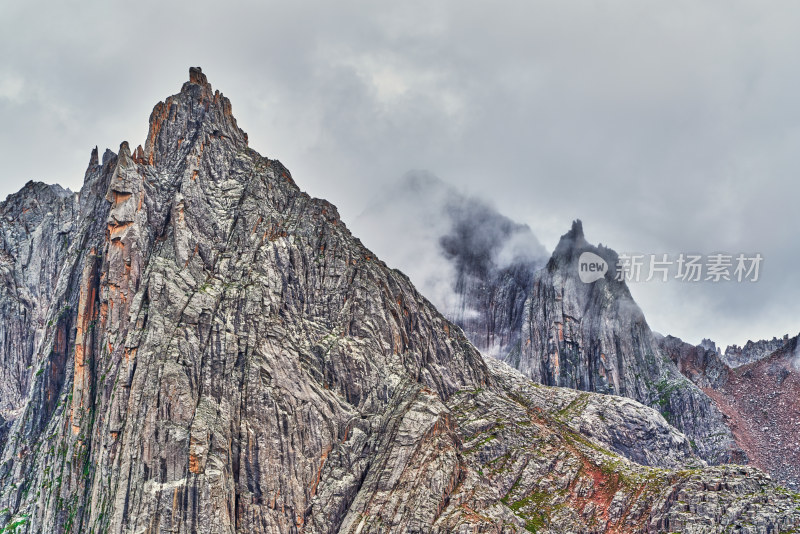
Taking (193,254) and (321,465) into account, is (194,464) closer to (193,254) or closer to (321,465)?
(321,465)

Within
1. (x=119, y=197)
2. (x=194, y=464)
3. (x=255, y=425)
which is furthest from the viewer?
(x=119, y=197)

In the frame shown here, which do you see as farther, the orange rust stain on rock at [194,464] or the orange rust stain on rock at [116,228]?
the orange rust stain on rock at [116,228]

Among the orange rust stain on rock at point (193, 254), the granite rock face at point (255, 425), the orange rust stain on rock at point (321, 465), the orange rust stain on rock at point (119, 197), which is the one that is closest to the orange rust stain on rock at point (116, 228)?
the granite rock face at point (255, 425)

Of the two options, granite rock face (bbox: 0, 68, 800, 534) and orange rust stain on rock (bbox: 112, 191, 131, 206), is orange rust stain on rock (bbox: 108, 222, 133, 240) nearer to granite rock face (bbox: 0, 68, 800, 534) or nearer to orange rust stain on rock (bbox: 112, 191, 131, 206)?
granite rock face (bbox: 0, 68, 800, 534)

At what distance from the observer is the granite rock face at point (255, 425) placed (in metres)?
155

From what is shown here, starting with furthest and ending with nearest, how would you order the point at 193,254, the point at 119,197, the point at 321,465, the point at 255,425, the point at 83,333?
the point at 119,197 < the point at 193,254 < the point at 83,333 < the point at 321,465 < the point at 255,425

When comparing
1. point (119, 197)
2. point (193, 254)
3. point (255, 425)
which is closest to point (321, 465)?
point (255, 425)

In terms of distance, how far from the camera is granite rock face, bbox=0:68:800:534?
155375 millimetres

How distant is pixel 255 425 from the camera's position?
163125 mm

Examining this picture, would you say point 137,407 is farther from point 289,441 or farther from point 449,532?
point 449,532

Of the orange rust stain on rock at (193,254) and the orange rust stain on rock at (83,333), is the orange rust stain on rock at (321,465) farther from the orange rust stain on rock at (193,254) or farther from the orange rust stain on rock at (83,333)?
the orange rust stain on rock at (193,254)

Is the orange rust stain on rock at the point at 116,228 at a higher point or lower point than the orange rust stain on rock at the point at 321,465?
higher

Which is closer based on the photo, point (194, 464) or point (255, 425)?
point (194, 464)

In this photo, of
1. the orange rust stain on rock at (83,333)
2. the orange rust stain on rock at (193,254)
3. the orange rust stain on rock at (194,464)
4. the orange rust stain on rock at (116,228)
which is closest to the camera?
the orange rust stain on rock at (194,464)
